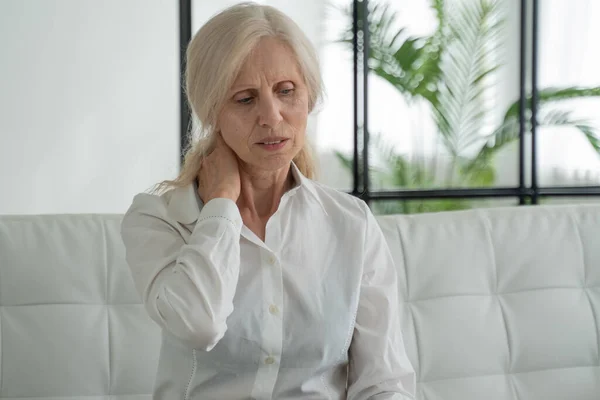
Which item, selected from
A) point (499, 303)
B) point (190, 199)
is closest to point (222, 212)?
point (190, 199)

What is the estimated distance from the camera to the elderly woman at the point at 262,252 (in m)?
1.47

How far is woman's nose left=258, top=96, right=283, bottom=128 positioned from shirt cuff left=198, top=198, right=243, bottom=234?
170 millimetres

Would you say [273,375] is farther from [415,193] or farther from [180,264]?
[415,193]

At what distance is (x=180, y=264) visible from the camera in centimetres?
139

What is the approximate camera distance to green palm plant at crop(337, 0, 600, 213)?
2729mm

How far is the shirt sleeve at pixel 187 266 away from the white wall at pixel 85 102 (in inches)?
36.2

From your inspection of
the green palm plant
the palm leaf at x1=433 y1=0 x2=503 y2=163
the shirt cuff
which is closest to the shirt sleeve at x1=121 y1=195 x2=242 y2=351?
the shirt cuff

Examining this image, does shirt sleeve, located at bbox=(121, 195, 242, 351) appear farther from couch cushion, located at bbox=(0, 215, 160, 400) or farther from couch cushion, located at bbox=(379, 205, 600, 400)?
couch cushion, located at bbox=(379, 205, 600, 400)

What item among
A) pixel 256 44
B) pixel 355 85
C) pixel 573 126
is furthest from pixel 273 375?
pixel 573 126

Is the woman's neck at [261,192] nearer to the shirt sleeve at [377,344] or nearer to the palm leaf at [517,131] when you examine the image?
the shirt sleeve at [377,344]

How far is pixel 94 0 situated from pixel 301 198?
124 centimetres

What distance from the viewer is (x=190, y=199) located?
5.10ft

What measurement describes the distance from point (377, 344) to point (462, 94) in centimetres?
150

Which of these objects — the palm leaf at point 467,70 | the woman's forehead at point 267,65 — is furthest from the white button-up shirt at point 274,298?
the palm leaf at point 467,70
